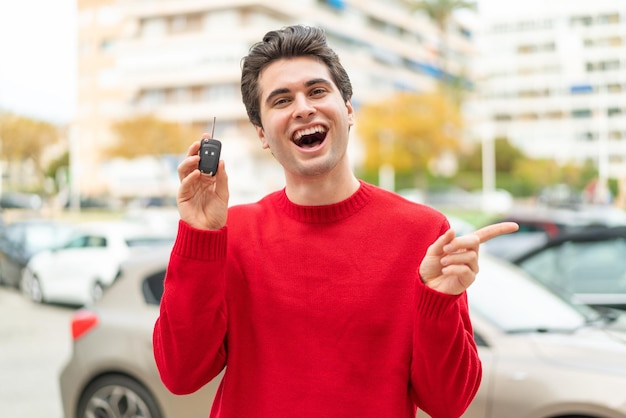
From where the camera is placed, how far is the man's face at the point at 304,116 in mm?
2076

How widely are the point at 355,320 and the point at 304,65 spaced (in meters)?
0.70

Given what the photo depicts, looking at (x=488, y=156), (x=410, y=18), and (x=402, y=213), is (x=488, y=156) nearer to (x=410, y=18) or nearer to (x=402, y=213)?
(x=410, y=18)

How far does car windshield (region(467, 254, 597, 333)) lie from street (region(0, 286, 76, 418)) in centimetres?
362

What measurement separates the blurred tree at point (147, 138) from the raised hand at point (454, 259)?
52.2 meters

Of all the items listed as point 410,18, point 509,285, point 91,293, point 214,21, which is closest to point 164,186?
point 214,21

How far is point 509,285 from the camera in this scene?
15.1ft

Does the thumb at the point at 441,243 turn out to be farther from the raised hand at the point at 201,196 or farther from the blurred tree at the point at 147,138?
the blurred tree at the point at 147,138

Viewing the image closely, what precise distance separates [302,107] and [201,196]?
36 centimetres

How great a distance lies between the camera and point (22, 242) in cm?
1511

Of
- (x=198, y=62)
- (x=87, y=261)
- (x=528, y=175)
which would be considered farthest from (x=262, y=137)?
(x=528, y=175)

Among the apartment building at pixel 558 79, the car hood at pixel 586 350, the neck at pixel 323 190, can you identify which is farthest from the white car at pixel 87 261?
the apartment building at pixel 558 79

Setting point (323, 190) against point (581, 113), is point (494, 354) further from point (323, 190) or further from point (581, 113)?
point (581, 113)

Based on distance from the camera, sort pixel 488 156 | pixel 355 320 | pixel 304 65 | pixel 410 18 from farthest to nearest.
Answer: pixel 410 18 → pixel 488 156 → pixel 304 65 → pixel 355 320

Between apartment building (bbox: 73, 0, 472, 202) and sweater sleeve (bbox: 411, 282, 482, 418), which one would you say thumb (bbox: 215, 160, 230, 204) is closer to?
sweater sleeve (bbox: 411, 282, 482, 418)
